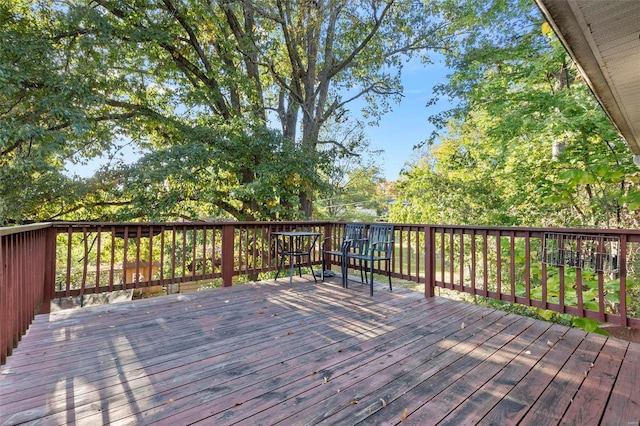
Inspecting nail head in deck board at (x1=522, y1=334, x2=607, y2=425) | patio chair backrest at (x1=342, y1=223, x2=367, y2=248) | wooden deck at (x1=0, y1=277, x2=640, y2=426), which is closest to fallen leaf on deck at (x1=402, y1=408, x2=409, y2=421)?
wooden deck at (x1=0, y1=277, x2=640, y2=426)

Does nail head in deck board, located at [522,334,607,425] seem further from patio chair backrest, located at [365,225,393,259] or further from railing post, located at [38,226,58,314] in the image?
railing post, located at [38,226,58,314]

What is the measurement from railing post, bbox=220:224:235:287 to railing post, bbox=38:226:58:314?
6.06 ft

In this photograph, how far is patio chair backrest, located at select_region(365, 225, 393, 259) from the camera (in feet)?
13.8

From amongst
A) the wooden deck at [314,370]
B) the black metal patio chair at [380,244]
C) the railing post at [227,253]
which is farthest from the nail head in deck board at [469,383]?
the railing post at [227,253]

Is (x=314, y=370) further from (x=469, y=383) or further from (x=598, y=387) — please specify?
(x=598, y=387)

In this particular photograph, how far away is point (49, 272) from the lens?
10.6 feet

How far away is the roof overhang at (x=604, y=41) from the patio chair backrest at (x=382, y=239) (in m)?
2.65

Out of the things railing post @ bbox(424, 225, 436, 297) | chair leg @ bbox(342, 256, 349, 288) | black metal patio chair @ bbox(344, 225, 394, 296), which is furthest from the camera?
chair leg @ bbox(342, 256, 349, 288)

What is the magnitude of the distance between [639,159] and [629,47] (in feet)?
8.38

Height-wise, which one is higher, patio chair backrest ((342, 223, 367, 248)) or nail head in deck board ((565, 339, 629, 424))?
patio chair backrest ((342, 223, 367, 248))

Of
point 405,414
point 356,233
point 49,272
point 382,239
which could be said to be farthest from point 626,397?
point 49,272

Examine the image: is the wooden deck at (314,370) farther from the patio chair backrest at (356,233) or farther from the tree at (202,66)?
the tree at (202,66)

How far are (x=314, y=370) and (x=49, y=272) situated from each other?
3043mm

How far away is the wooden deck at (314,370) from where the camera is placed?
5.17 ft
